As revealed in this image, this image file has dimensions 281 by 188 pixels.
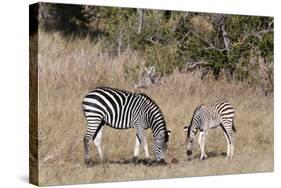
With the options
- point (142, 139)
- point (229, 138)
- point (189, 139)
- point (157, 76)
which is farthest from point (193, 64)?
point (142, 139)

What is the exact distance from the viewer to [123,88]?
12.9 metres

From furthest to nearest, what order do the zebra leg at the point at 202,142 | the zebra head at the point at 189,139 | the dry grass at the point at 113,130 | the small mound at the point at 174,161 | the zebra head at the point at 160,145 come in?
the zebra leg at the point at 202,142 → the zebra head at the point at 189,139 → the small mound at the point at 174,161 → the zebra head at the point at 160,145 → the dry grass at the point at 113,130

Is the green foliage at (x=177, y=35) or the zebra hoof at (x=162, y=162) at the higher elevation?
the green foliage at (x=177, y=35)

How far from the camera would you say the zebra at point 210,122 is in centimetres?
1360

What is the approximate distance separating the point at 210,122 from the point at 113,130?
7.02 feet

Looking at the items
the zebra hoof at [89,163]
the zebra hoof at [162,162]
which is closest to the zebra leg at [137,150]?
the zebra hoof at [162,162]

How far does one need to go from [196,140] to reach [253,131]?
4.67ft

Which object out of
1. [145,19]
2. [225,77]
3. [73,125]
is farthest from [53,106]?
[225,77]

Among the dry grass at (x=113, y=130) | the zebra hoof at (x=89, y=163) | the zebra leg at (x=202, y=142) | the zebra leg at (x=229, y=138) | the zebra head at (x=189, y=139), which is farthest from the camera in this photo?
the zebra leg at (x=229, y=138)

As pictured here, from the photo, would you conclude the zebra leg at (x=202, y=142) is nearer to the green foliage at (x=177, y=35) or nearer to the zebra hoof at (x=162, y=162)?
the zebra hoof at (x=162, y=162)

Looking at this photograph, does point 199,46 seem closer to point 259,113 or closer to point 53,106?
point 259,113

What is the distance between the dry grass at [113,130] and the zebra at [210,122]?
0.38 feet

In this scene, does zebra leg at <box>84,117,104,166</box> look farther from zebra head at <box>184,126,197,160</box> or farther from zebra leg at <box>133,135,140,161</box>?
zebra head at <box>184,126,197,160</box>

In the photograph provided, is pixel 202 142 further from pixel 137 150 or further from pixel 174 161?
pixel 137 150
